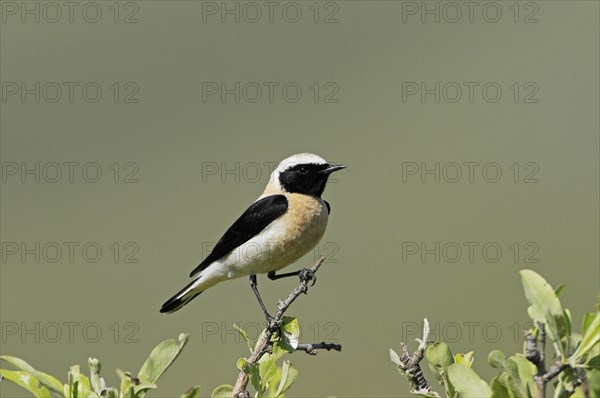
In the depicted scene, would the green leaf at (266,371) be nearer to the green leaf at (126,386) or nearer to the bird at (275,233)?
the green leaf at (126,386)

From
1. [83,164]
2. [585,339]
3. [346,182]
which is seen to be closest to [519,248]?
[346,182]

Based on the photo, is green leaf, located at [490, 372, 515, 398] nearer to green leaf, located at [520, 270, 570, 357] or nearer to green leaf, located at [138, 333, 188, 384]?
green leaf, located at [520, 270, 570, 357]

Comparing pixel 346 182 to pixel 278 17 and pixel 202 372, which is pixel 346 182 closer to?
pixel 202 372

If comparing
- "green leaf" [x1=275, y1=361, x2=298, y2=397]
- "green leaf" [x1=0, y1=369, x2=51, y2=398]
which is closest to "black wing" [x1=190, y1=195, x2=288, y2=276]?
"green leaf" [x1=275, y1=361, x2=298, y2=397]

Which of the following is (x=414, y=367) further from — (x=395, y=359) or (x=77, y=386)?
(x=77, y=386)

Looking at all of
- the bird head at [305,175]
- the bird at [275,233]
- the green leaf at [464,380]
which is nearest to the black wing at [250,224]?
the bird at [275,233]

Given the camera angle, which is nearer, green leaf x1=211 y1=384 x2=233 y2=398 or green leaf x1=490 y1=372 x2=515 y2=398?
green leaf x1=490 y1=372 x2=515 y2=398

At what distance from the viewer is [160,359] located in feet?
7.26

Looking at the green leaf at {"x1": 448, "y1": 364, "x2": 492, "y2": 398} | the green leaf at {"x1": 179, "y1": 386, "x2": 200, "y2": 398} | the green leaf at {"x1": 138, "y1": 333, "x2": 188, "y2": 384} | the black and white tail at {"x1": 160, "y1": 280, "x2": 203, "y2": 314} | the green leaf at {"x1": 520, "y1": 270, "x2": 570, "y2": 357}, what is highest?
the green leaf at {"x1": 520, "y1": 270, "x2": 570, "y2": 357}

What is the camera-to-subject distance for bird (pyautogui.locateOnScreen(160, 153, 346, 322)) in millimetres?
5820

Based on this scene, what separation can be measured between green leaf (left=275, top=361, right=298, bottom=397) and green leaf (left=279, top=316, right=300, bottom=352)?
0.32m

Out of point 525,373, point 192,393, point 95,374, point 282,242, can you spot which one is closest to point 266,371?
point 192,393

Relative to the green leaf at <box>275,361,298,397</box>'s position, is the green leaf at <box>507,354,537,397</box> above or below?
above

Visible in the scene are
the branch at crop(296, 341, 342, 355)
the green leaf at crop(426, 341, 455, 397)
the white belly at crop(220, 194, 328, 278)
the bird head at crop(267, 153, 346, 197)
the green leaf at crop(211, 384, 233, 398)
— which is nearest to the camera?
the green leaf at crop(426, 341, 455, 397)
